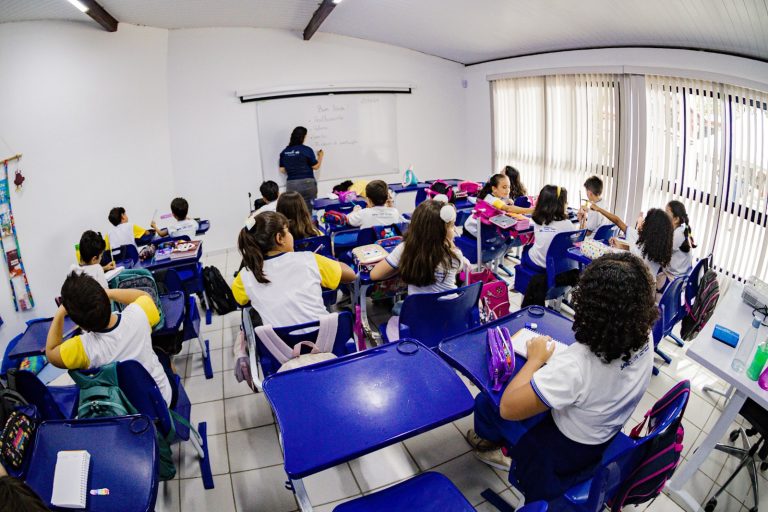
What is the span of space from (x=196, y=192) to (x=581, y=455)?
5984 millimetres

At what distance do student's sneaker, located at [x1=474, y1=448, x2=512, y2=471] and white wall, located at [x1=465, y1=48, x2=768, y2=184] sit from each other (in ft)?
11.4

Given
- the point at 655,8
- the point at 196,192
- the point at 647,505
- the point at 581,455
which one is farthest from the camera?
the point at 196,192

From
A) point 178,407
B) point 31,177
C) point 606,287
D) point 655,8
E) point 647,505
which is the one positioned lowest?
point 647,505

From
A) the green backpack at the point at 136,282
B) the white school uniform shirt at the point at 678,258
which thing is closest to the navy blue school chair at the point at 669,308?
the white school uniform shirt at the point at 678,258

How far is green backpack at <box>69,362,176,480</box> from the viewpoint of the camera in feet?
5.91

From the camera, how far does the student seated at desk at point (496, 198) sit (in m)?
4.16

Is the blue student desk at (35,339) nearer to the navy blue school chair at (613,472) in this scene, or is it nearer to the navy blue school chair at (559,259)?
the navy blue school chair at (613,472)

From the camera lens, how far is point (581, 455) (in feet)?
5.08

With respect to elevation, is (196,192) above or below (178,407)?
above

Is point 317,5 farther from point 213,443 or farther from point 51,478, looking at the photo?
point 51,478

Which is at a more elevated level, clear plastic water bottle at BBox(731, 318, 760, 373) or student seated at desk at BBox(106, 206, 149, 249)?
student seated at desk at BBox(106, 206, 149, 249)

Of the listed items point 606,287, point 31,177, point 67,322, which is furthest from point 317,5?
point 606,287

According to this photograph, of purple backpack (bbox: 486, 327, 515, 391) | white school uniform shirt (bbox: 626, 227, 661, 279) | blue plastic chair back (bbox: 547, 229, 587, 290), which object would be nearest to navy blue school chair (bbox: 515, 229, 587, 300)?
blue plastic chair back (bbox: 547, 229, 587, 290)

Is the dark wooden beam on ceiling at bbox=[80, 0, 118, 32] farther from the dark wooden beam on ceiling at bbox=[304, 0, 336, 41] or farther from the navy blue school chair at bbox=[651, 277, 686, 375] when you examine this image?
the navy blue school chair at bbox=[651, 277, 686, 375]
